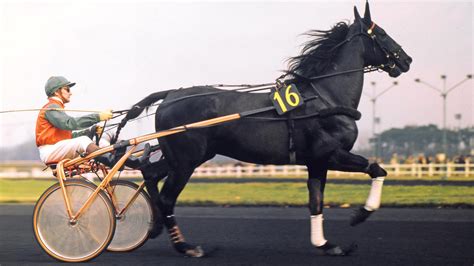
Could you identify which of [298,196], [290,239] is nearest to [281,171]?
[298,196]

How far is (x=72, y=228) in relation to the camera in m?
7.69

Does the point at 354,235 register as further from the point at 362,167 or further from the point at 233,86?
the point at 233,86

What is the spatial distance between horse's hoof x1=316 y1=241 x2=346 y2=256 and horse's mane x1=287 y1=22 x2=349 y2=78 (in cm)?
187

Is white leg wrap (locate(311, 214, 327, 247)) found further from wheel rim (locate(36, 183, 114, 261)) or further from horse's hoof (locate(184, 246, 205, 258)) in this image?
wheel rim (locate(36, 183, 114, 261))

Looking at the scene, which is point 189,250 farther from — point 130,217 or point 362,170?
point 362,170

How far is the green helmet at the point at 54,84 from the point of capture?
26.0ft

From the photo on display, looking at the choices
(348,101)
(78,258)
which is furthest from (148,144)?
(348,101)

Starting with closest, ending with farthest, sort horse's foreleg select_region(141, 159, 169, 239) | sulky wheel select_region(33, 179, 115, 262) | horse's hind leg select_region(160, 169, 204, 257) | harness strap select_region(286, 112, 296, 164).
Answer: sulky wheel select_region(33, 179, 115, 262) → harness strap select_region(286, 112, 296, 164) → horse's hind leg select_region(160, 169, 204, 257) → horse's foreleg select_region(141, 159, 169, 239)

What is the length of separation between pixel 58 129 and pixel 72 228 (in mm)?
1036

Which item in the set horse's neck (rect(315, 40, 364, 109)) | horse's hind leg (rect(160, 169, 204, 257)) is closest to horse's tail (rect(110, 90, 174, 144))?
horse's hind leg (rect(160, 169, 204, 257))

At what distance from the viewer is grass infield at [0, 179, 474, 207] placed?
50.4ft

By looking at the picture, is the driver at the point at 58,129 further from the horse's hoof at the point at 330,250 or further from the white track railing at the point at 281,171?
the white track railing at the point at 281,171

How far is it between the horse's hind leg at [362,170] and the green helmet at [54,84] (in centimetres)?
294

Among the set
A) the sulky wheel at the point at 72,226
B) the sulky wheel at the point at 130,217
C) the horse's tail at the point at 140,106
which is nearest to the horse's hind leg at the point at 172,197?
the sulky wheel at the point at 130,217
